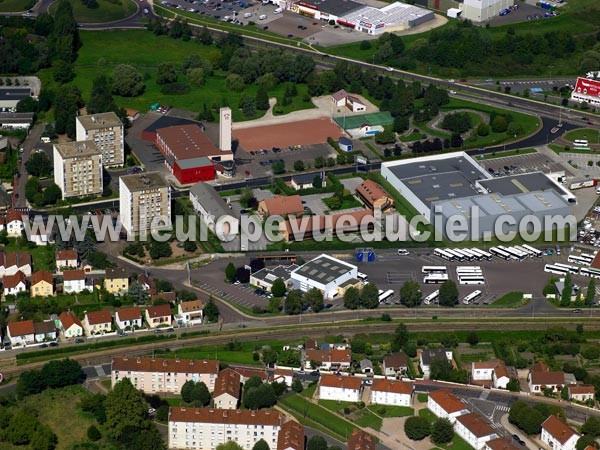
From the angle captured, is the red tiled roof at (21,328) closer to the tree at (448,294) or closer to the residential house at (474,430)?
the tree at (448,294)

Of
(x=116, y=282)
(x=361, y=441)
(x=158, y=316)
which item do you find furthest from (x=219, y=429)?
(x=116, y=282)

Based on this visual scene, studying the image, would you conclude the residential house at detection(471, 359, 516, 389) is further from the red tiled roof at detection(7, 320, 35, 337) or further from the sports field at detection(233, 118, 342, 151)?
the sports field at detection(233, 118, 342, 151)

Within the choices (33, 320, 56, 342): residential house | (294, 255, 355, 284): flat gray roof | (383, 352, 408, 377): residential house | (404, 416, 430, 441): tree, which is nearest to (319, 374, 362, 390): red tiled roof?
(383, 352, 408, 377): residential house

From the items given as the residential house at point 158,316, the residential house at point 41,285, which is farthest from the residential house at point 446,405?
the residential house at point 41,285

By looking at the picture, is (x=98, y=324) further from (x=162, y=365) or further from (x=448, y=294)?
(x=448, y=294)

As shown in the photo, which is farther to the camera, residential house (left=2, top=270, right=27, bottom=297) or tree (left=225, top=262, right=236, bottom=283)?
tree (left=225, top=262, right=236, bottom=283)

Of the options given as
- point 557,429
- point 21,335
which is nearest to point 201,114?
point 21,335
